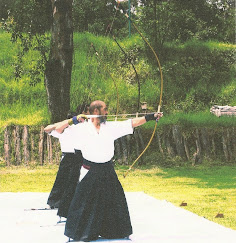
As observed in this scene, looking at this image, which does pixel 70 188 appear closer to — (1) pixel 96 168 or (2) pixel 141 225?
(2) pixel 141 225

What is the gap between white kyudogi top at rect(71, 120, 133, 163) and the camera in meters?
5.30

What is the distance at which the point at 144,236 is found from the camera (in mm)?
5527

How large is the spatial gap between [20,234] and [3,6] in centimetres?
1706

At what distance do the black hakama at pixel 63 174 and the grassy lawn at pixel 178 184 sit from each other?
5.59ft

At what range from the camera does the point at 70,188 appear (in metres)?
6.52

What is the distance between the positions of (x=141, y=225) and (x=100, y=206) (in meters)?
0.99

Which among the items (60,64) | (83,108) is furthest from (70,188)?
(60,64)

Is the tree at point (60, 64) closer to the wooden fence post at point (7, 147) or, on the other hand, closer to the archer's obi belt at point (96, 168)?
the wooden fence post at point (7, 147)

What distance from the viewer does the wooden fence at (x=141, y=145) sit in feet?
45.2

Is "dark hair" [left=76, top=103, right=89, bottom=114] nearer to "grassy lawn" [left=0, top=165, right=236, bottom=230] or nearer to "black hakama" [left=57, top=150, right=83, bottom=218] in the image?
"black hakama" [left=57, top=150, right=83, bottom=218]

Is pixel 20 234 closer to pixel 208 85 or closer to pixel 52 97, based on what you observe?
pixel 52 97

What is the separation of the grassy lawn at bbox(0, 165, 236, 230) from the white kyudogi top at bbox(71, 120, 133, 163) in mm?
2081

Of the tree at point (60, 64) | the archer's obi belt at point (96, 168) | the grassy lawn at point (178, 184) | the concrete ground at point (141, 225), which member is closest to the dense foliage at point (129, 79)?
the tree at point (60, 64)

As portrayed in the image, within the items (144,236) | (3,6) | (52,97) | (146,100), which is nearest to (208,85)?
(146,100)
